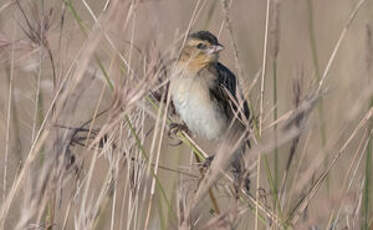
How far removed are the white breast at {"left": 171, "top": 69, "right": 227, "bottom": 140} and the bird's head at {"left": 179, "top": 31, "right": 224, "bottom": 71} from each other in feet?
0.30

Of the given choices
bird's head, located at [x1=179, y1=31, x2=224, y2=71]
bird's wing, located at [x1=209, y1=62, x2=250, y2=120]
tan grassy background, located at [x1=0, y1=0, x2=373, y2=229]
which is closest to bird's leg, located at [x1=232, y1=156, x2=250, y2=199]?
tan grassy background, located at [x1=0, y1=0, x2=373, y2=229]

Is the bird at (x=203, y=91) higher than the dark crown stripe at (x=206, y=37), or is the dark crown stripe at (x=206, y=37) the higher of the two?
the dark crown stripe at (x=206, y=37)

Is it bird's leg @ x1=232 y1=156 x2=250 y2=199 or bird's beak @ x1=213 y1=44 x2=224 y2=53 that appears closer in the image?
bird's leg @ x1=232 y1=156 x2=250 y2=199

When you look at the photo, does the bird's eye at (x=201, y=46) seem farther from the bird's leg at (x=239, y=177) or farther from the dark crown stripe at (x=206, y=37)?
the bird's leg at (x=239, y=177)

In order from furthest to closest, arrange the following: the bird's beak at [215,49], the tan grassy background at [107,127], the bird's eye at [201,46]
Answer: the bird's eye at [201,46], the bird's beak at [215,49], the tan grassy background at [107,127]

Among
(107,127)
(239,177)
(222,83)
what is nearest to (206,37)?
(222,83)

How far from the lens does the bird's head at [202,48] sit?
413cm

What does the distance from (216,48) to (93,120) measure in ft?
5.62

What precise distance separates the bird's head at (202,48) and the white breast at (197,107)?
0.09 metres

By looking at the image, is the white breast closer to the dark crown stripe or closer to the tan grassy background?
the dark crown stripe

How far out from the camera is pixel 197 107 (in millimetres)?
4375

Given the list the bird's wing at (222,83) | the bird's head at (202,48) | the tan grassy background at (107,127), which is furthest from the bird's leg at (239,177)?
the bird's wing at (222,83)

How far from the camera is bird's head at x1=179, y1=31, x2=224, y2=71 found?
4131 mm

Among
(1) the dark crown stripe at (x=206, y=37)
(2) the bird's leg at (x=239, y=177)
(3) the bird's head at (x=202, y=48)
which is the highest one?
(1) the dark crown stripe at (x=206, y=37)
